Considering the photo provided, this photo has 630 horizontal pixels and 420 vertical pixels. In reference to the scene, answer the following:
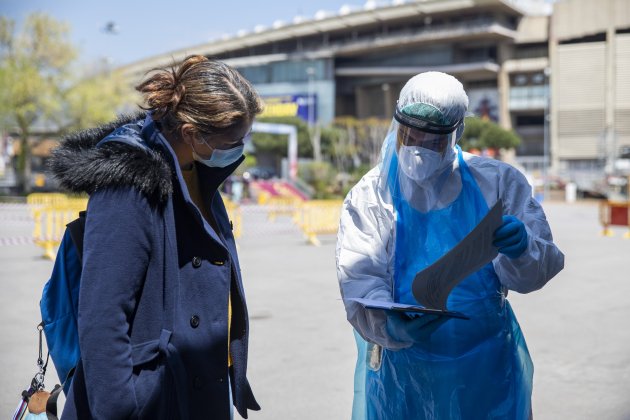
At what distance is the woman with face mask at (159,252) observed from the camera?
181 cm

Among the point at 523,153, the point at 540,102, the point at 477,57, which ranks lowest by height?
the point at 523,153

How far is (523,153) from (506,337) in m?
70.4

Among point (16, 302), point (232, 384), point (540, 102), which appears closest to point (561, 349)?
point (232, 384)

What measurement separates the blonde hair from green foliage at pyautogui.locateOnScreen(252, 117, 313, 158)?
193 feet

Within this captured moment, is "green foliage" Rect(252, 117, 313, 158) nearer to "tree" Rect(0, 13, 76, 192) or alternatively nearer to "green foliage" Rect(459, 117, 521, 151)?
"green foliage" Rect(459, 117, 521, 151)

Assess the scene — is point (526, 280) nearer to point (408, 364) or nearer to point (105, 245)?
point (408, 364)

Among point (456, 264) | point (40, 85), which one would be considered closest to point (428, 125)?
point (456, 264)

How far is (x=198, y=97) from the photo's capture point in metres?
1.97

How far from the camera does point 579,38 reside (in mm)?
67000

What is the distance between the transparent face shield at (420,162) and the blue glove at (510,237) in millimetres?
324

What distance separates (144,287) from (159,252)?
100 millimetres

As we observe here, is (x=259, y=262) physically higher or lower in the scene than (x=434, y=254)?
lower

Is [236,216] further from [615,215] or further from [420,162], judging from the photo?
[420,162]

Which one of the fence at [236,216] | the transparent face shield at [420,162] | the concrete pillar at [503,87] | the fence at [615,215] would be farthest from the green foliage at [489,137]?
the transparent face shield at [420,162]
